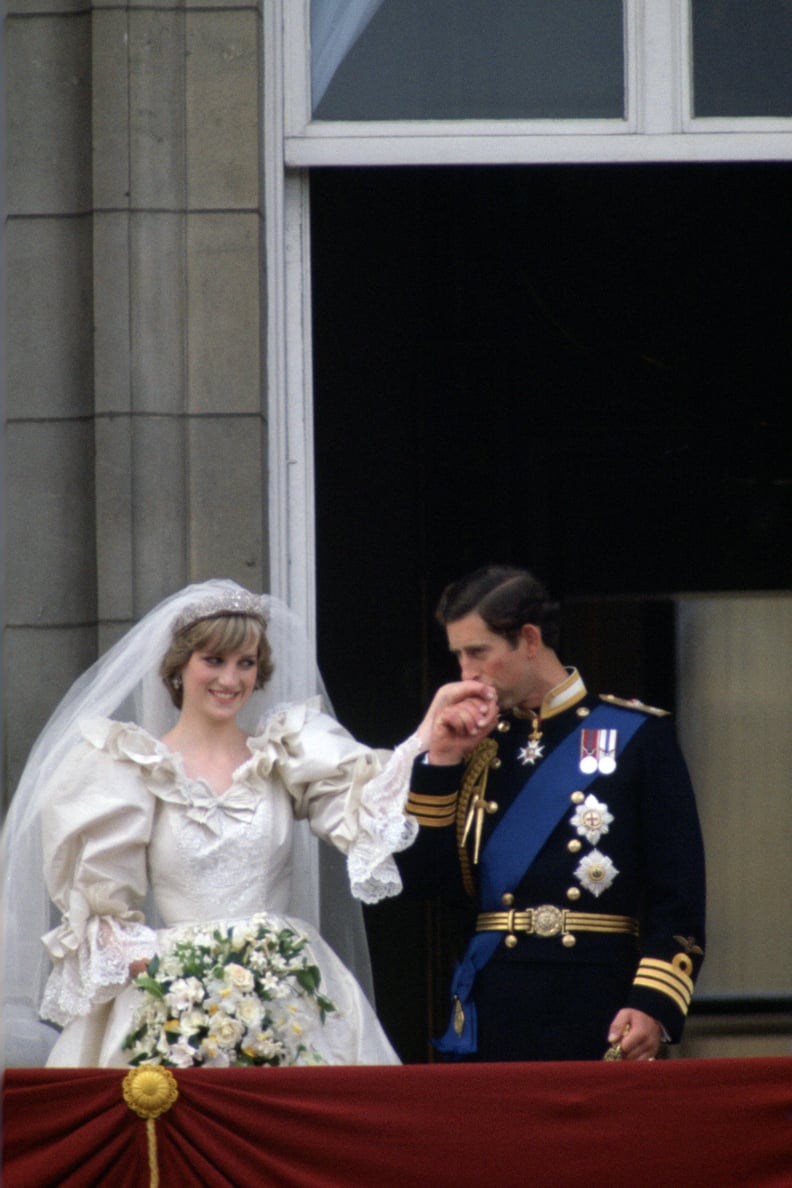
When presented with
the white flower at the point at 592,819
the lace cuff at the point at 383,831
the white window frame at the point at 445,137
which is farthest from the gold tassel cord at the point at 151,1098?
the white window frame at the point at 445,137

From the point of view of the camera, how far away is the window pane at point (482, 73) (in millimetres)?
4836

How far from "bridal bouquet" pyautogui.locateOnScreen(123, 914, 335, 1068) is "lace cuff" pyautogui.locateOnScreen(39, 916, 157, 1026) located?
0.10 m

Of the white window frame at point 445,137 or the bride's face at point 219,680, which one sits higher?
the white window frame at point 445,137

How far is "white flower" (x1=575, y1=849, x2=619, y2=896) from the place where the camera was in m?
3.72

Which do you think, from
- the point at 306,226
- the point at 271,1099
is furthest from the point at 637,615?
the point at 271,1099

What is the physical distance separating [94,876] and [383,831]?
56cm

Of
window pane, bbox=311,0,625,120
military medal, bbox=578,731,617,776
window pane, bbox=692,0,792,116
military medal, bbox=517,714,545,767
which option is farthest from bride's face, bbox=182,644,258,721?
window pane, bbox=692,0,792,116

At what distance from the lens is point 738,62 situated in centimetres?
486

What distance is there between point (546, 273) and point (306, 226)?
2876 mm

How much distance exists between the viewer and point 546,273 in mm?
7613

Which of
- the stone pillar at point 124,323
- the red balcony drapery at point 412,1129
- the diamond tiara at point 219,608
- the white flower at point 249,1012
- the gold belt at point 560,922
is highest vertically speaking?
the stone pillar at point 124,323

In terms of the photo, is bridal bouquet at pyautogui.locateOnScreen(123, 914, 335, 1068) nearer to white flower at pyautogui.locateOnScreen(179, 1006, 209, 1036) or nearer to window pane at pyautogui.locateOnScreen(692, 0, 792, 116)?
white flower at pyautogui.locateOnScreen(179, 1006, 209, 1036)

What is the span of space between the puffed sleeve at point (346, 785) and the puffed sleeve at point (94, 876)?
29cm

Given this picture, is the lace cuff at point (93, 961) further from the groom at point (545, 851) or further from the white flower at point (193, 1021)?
the groom at point (545, 851)
